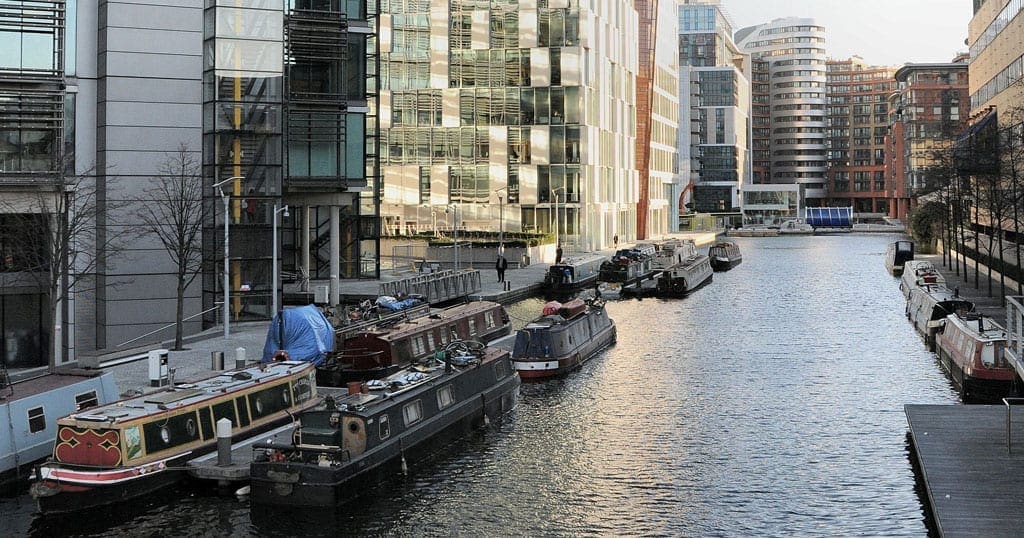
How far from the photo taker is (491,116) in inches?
4264

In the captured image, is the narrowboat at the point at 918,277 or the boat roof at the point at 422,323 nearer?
the boat roof at the point at 422,323

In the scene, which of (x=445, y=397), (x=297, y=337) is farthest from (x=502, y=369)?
(x=297, y=337)

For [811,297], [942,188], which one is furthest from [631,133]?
[811,297]

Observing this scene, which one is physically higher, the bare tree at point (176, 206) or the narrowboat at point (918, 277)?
the bare tree at point (176, 206)

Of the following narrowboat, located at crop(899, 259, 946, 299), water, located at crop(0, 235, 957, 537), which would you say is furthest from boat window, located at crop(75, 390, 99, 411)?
narrowboat, located at crop(899, 259, 946, 299)

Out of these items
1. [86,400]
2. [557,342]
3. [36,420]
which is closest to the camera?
[36,420]

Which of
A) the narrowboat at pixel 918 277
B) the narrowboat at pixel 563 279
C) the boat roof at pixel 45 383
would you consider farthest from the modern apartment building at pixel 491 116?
the boat roof at pixel 45 383

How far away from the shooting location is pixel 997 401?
3612 centimetres

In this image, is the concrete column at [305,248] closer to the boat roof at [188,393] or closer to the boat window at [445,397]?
the boat roof at [188,393]

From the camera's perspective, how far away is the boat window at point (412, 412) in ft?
93.6

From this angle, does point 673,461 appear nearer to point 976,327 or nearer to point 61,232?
point 976,327

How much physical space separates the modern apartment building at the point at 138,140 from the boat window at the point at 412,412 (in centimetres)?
1636

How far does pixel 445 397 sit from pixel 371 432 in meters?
4.71

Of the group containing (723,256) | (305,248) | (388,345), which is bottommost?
(388,345)
